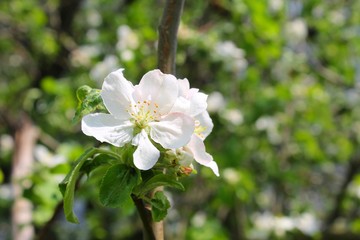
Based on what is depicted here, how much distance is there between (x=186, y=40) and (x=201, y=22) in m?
0.98

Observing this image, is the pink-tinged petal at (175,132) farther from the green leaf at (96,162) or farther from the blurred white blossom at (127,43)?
the blurred white blossom at (127,43)

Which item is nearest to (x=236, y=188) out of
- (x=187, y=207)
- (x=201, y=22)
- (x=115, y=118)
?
(x=187, y=207)

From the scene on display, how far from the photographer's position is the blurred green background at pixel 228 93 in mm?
3751

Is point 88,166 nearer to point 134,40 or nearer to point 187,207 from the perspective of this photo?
point 134,40

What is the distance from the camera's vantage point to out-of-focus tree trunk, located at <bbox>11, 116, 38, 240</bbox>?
2.87m

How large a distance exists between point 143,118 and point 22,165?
276 cm

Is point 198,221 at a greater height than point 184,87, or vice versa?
point 198,221

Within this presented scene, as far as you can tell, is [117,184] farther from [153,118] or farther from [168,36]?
[168,36]

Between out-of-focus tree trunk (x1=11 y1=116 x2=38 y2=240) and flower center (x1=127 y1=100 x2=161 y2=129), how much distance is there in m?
1.85

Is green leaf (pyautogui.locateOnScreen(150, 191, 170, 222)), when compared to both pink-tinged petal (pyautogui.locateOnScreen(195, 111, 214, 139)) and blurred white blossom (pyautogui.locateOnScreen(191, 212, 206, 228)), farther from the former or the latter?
blurred white blossom (pyautogui.locateOnScreen(191, 212, 206, 228))

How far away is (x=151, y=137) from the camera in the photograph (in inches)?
40.9

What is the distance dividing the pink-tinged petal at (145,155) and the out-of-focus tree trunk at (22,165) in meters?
1.94

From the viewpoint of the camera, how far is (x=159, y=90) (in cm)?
104

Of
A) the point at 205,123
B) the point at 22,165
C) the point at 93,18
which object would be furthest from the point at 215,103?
the point at 205,123
